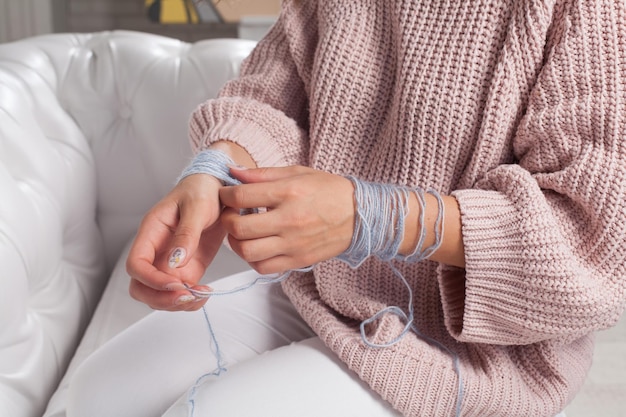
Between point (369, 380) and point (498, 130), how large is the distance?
11.7 inches

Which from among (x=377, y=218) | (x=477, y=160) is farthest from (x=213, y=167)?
(x=477, y=160)

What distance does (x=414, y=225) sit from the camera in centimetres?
63

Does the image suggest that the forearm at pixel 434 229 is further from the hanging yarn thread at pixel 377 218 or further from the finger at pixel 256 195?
the finger at pixel 256 195

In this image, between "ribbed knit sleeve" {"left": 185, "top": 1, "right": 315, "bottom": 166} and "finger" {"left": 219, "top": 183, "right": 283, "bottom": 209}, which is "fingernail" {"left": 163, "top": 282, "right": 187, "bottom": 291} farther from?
"ribbed knit sleeve" {"left": 185, "top": 1, "right": 315, "bottom": 166}

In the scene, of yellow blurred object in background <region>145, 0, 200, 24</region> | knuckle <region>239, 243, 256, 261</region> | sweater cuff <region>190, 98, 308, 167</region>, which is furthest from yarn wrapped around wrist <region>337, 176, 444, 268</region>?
yellow blurred object in background <region>145, 0, 200, 24</region>

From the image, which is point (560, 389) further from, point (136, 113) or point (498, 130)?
point (136, 113)

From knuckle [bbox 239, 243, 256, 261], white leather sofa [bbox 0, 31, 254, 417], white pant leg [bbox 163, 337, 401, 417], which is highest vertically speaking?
knuckle [bbox 239, 243, 256, 261]

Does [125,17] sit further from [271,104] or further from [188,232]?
[188,232]

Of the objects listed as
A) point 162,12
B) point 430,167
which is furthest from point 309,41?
point 162,12

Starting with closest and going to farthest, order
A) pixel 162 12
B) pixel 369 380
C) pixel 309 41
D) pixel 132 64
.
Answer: pixel 369 380
pixel 309 41
pixel 132 64
pixel 162 12

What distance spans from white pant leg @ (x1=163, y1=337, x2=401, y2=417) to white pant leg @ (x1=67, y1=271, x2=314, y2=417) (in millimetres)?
85

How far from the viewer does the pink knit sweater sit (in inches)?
24.1

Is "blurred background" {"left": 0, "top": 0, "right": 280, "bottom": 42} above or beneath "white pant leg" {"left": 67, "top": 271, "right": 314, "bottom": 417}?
beneath

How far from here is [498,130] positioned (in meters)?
0.68
